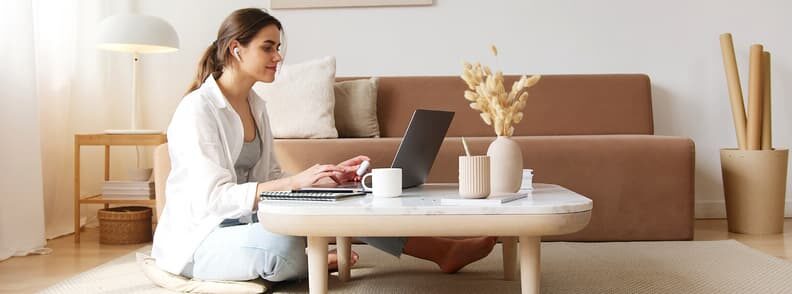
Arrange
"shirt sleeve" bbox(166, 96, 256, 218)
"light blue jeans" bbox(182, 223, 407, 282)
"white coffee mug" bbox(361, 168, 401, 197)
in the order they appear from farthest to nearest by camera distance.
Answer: "light blue jeans" bbox(182, 223, 407, 282), "shirt sleeve" bbox(166, 96, 256, 218), "white coffee mug" bbox(361, 168, 401, 197)

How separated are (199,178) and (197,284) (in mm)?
335

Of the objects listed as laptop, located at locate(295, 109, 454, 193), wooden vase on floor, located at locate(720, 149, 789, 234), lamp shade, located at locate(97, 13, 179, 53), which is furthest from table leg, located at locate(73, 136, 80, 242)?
wooden vase on floor, located at locate(720, 149, 789, 234)

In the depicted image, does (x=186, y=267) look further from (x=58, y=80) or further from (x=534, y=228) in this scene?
(x=58, y=80)

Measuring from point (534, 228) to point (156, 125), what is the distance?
2967mm

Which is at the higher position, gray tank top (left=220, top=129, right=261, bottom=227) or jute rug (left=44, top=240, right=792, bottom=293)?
gray tank top (left=220, top=129, right=261, bottom=227)

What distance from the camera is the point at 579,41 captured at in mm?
3943

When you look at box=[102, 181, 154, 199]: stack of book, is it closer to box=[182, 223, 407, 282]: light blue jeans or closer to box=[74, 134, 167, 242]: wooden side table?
box=[74, 134, 167, 242]: wooden side table

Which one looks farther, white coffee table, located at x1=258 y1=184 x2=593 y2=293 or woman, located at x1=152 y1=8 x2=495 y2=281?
woman, located at x1=152 y1=8 x2=495 y2=281

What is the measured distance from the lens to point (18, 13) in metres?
3.07

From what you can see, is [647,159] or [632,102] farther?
[632,102]

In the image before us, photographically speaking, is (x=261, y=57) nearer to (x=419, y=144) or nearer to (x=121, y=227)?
(x=419, y=144)

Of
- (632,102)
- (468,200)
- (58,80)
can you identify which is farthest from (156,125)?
(468,200)

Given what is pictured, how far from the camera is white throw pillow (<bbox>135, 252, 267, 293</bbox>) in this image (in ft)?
6.73

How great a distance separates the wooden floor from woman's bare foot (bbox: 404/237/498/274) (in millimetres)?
1137
